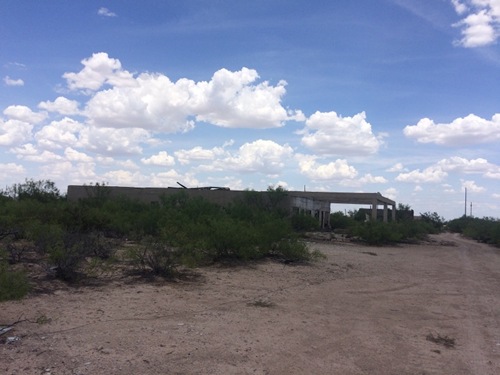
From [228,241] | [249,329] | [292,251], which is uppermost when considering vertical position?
[228,241]

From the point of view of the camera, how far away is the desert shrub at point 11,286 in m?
8.64

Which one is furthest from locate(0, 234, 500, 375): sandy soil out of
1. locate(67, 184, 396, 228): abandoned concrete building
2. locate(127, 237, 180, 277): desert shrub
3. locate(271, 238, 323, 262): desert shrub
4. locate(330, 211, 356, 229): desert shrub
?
locate(330, 211, 356, 229): desert shrub

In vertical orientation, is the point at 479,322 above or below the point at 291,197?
below

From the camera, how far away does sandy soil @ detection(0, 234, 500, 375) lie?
24.2 ft

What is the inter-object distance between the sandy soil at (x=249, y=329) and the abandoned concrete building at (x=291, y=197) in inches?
1400

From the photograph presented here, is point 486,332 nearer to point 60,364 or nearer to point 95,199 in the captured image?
point 60,364

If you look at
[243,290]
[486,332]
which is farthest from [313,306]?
[486,332]

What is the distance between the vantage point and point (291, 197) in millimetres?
50844

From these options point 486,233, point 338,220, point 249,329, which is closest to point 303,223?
point 338,220

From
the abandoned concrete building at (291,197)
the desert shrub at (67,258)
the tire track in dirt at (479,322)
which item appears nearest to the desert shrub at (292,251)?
the tire track in dirt at (479,322)

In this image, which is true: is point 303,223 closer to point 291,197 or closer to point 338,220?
point 291,197

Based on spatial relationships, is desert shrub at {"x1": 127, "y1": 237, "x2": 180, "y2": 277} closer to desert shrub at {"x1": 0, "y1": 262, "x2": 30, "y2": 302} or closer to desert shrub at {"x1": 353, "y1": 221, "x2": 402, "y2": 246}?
desert shrub at {"x1": 0, "y1": 262, "x2": 30, "y2": 302}

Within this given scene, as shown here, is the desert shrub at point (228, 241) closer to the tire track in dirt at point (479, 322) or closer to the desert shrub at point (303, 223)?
the tire track in dirt at point (479, 322)

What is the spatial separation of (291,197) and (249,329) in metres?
41.6
